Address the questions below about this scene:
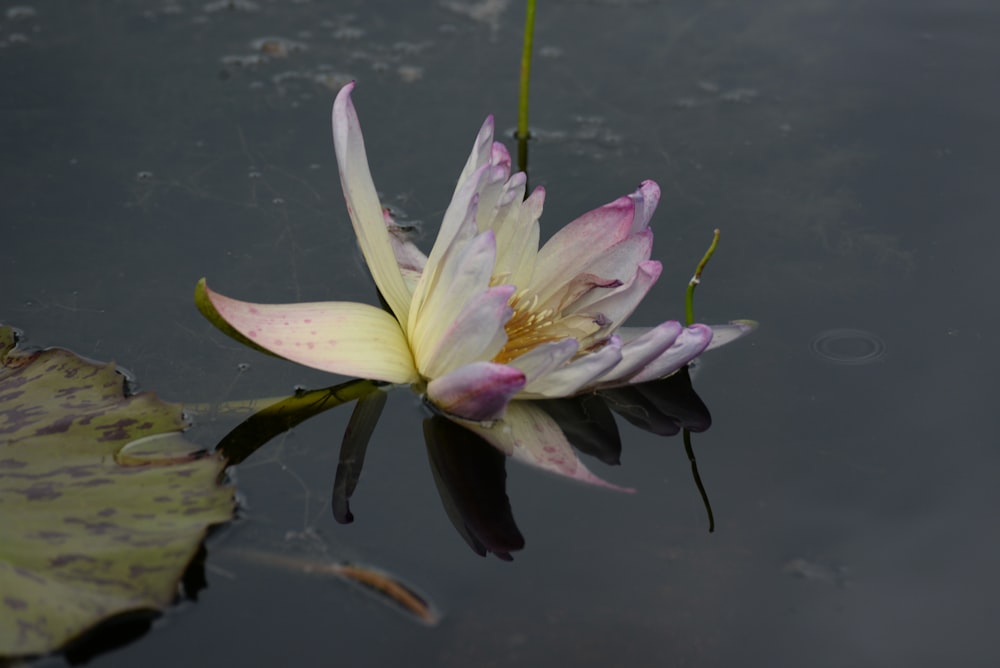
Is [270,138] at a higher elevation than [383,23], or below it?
below

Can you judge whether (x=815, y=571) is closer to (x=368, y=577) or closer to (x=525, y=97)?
(x=368, y=577)

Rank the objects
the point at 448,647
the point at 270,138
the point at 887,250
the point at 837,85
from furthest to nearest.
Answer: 1. the point at 837,85
2. the point at 270,138
3. the point at 887,250
4. the point at 448,647

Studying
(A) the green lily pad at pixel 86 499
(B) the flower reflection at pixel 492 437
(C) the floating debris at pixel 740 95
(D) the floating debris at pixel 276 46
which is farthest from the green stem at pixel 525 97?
(A) the green lily pad at pixel 86 499

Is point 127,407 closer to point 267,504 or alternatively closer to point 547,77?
point 267,504

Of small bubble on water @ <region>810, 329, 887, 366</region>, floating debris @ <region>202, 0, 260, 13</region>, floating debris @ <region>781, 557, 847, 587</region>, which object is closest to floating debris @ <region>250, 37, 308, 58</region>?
floating debris @ <region>202, 0, 260, 13</region>

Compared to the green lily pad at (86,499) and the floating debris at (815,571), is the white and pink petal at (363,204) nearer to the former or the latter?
the green lily pad at (86,499)

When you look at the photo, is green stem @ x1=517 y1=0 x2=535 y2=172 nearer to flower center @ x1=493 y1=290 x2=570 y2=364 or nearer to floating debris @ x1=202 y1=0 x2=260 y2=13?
flower center @ x1=493 y1=290 x2=570 y2=364

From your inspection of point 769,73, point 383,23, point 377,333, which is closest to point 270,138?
point 383,23
